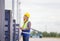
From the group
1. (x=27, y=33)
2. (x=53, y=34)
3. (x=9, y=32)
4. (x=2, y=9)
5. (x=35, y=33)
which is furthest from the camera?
(x=53, y=34)

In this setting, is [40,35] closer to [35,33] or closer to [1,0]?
[35,33]

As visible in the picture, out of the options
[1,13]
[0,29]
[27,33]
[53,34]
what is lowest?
[53,34]

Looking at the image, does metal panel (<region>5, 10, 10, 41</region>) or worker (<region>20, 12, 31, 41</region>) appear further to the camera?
worker (<region>20, 12, 31, 41</region>)

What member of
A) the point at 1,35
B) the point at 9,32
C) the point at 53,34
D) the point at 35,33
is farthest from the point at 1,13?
the point at 53,34

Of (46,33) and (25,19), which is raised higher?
(25,19)

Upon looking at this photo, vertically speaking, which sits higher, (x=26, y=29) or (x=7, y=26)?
(x=7, y=26)

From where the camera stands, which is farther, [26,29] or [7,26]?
[26,29]

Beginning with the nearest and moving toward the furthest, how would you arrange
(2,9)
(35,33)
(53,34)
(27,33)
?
1. (2,9)
2. (27,33)
3. (35,33)
4. (53,34)

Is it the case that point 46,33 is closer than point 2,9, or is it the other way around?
point 2,9

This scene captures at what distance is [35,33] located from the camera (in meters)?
22.3

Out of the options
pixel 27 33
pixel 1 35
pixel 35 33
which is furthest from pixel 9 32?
pixel 35 33

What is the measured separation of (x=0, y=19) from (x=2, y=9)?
14 centimetres

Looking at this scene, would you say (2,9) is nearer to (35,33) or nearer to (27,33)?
(27,33)

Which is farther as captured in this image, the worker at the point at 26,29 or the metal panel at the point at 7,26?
the worker at the point at 26,29
